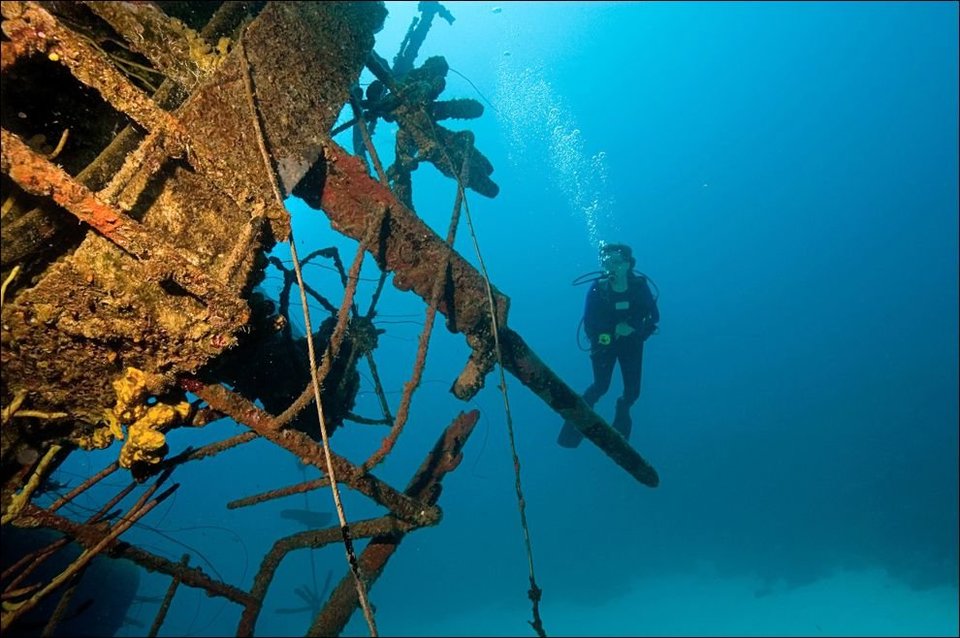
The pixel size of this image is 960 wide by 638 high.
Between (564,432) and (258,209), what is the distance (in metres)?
10.2

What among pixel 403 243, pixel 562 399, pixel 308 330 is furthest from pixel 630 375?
pixel 308 330

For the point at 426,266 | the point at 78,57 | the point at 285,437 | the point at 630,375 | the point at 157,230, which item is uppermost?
the point at 630,375

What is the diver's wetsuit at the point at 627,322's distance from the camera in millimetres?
11117

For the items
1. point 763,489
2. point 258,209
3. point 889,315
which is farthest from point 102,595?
point 889,315

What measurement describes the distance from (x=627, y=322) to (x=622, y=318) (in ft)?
0.51

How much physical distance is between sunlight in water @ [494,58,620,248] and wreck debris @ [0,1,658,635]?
10279 centimetres

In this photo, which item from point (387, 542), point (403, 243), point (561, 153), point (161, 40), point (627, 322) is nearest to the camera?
point (161, 40)

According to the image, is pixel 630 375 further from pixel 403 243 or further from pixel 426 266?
pixel 403 243

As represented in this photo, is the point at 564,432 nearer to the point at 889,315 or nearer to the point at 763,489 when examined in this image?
the point at 763,489

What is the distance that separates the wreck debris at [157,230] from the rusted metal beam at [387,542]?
41 millimetres

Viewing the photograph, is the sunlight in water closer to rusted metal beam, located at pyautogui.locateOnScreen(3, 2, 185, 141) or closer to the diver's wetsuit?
the diver's wetsuit

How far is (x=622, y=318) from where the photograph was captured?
11.3 metres

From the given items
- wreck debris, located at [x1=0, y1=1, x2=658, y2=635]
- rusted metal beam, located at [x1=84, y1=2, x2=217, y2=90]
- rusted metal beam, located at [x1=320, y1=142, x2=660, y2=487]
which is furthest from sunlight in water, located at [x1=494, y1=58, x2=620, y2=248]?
rusted metal beam, located at [x1=84, y1=2, x2=217, y2=90]

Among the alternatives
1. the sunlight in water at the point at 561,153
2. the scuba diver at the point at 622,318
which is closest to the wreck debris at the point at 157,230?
the scuba diver at the point at 622,318
